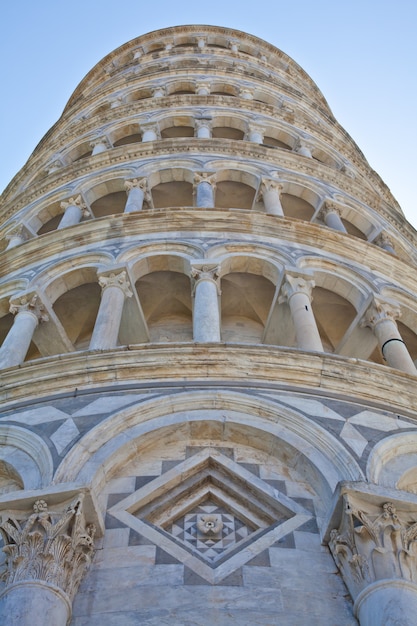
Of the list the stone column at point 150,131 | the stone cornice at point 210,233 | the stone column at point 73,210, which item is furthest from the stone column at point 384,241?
the stone column at point 150,131

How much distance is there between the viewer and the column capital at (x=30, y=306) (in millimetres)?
10688

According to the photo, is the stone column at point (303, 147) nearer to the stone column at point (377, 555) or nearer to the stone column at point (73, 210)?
the stone column at point (73, 210)

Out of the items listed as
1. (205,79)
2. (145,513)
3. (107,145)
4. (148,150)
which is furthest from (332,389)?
(205,79)

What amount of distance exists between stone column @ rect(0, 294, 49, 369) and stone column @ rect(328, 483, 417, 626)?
16.6ft

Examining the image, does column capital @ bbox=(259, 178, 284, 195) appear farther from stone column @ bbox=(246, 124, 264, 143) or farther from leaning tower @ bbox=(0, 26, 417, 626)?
stone column @ bbox=(246, 124, 264, 143)

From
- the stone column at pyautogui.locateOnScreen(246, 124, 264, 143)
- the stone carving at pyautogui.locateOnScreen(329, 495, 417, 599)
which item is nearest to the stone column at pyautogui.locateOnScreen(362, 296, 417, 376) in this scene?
the stone carving at pyautogui.locateOnScreen(329, 495, 417, 599)

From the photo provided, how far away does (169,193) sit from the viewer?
15844 millimetres

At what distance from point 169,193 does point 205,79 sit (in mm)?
9088

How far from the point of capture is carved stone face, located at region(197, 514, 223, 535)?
585 centimetres

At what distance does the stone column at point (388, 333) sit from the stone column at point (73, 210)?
6.51 metres

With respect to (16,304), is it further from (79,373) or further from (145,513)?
(145,513)

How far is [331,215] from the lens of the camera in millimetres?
15047

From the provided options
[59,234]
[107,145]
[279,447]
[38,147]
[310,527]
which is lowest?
[310,527]

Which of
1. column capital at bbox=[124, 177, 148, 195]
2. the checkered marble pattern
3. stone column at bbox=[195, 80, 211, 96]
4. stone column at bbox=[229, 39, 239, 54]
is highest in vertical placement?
stone column at bbox=[229, 39, 239, 54]
